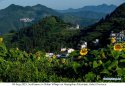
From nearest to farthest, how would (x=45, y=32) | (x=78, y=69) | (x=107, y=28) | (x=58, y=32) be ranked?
1. (x=78, y=69)
2. (x=107, y=28)
3. (x=58, y=32)
4. (x=45, y=32)

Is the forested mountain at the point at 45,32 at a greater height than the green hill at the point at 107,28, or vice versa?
the green hill at the point at 107,28

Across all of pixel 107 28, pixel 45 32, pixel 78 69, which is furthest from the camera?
pixel 45 32

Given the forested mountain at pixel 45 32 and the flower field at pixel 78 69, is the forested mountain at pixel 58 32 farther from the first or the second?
the flower field at pixel 78 69

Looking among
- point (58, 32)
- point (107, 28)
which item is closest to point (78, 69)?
point (107, 28)

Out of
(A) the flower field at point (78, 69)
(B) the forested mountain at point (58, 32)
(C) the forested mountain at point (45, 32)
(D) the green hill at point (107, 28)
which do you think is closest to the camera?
(A) the flower field at point (78, 69)

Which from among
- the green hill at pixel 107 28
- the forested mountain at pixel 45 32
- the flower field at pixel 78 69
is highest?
the flower field at pixel 78 69

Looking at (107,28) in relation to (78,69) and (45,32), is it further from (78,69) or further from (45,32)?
(78,69)

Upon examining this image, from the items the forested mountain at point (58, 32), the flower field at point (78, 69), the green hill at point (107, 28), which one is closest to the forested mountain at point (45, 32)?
the forested mountain at point (58, 32)

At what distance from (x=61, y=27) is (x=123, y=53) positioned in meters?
167

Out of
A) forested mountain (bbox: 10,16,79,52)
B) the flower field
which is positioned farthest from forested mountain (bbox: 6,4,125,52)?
the flower field

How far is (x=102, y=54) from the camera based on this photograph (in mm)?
6930

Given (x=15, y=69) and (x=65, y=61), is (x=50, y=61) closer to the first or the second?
(x=65, y=61)

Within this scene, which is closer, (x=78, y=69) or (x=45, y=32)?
(x=78, y=69)

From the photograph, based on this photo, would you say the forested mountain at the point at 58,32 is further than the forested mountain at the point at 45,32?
No
